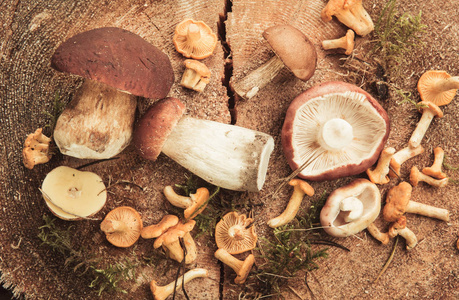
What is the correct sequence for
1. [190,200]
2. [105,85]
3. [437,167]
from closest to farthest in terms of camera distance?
[105,85] → [190,200] → [437,167]

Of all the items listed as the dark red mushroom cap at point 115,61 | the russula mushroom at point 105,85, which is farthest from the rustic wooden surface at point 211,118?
the dark red mushroom cap at point 115,61

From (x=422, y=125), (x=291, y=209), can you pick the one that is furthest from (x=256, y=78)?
(x=422, y=125)

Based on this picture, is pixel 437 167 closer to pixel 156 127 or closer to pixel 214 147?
pixel 214 147

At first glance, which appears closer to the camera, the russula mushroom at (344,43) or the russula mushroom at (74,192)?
the russula mushroom at (74,192)

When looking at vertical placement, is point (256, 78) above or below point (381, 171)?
above

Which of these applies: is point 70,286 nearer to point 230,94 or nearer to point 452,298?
point 230,94

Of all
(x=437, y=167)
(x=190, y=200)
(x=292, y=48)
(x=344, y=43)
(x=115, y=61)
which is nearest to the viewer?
(x=115, y=61)

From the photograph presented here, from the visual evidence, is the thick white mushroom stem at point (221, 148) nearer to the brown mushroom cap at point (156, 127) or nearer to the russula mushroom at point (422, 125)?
the brown mushroom cap at point (156, 127)
